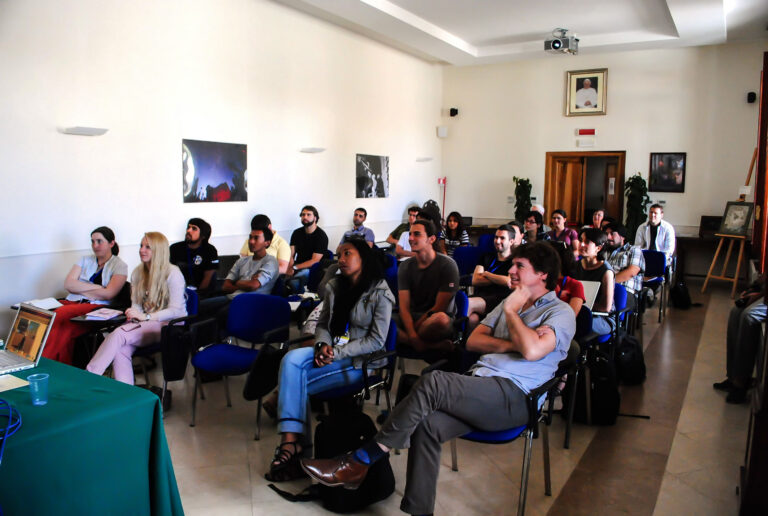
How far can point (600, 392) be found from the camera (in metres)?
4.04

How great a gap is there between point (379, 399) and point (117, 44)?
4.69 m

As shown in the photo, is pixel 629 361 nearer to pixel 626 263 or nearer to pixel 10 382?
pixel 626 263

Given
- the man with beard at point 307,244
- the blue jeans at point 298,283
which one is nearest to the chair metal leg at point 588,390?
the blue jeans at point 298,283

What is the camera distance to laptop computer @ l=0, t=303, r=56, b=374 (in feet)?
8.80

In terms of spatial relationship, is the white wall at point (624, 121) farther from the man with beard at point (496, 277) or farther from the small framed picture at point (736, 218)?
the man with beard at point (496, 277)

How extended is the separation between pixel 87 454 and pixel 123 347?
2113 millimetres

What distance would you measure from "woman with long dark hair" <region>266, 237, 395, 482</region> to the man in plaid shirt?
118 inches

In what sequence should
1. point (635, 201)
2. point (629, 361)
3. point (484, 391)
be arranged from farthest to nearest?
point (635, 201) → point (629, 361) → point (484, 391)

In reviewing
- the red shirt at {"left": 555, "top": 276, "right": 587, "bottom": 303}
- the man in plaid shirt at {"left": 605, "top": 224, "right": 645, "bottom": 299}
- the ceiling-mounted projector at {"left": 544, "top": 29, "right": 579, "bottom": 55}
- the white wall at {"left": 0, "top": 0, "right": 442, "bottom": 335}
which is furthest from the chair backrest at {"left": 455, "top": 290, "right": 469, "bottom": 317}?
the ceiling-mounted projector at {"left": 544, "top": 29, "right": 579, "bottom": 55}

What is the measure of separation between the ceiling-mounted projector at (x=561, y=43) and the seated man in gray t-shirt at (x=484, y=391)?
791 centimetres

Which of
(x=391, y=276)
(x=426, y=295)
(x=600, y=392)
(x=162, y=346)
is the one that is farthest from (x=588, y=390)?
(x=162, y=346)

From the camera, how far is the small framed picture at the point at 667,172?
10.5m

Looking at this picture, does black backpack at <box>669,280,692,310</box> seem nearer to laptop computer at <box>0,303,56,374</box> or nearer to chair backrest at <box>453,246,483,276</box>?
chair backrest at <box>453,246,483,276</box>

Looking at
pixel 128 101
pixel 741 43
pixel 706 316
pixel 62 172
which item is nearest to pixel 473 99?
pixel 741 43
